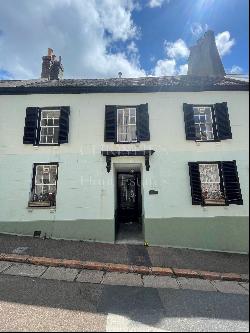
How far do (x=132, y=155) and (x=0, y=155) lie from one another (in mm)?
5904

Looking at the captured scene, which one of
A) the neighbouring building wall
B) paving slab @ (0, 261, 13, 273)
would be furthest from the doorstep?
the neighbouring building wall

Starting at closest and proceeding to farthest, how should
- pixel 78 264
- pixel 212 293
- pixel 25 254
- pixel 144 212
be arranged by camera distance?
1. pixel 212 293
2. pixel 78 264
3. pixel 25 254
4. pixel 144 212

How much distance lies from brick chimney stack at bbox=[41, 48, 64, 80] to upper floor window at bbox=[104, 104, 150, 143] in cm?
633

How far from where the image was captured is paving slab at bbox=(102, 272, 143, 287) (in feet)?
20.7

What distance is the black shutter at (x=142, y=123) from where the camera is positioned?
34.9 feet

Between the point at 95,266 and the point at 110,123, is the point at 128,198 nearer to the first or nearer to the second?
the point at 110,123

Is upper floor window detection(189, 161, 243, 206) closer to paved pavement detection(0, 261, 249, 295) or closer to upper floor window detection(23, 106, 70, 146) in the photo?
paved pavement detection(0, 261, 249, 295)

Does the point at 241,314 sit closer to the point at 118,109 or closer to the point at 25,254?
the point at 25,254

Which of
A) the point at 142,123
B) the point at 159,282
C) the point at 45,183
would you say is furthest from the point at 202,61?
the point at 159,282

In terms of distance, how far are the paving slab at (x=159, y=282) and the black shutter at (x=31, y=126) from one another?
755cm

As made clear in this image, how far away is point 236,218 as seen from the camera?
1521 mm

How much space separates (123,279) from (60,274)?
5.90 ft

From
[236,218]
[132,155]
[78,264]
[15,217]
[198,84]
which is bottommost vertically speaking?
[78,264]

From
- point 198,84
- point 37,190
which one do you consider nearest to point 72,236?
point 37,190
